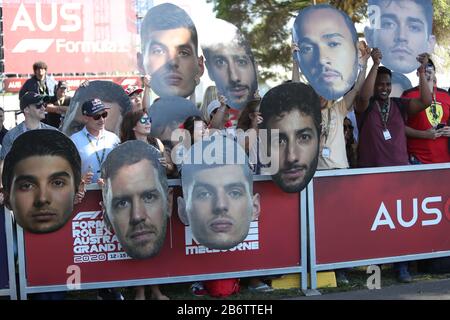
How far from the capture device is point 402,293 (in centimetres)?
594

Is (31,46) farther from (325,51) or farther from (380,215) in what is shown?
(380,215)

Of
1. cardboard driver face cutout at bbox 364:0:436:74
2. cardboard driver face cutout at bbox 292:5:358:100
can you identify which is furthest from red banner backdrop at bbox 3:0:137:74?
cardboard driver face cutout at bbox 292:5:358:100

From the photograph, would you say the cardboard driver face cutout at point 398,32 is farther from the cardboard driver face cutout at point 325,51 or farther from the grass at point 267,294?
the grass at point 267,294

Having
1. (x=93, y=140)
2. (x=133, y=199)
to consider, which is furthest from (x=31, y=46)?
(x=133, y=199)

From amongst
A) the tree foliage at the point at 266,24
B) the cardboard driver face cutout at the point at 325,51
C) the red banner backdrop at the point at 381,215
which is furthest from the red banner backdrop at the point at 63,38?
the red banner backdrop at the point at 381,215

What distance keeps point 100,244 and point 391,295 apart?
103 inches

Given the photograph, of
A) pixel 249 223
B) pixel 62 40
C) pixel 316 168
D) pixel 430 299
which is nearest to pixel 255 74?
pixel 316 168

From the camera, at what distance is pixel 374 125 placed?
6418mm

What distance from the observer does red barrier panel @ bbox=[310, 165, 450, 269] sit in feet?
20.1

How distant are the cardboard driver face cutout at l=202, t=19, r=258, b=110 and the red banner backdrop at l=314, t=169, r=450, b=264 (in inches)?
44.8

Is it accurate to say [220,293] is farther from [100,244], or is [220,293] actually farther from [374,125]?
[374,125]

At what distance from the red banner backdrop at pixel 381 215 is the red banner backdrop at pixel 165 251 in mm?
344

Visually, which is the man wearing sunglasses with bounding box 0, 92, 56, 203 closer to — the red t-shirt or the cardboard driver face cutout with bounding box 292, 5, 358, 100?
the cardboard driver face cutout with bounding box 292, 5, 358, 100

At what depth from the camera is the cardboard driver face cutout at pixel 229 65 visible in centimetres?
638
